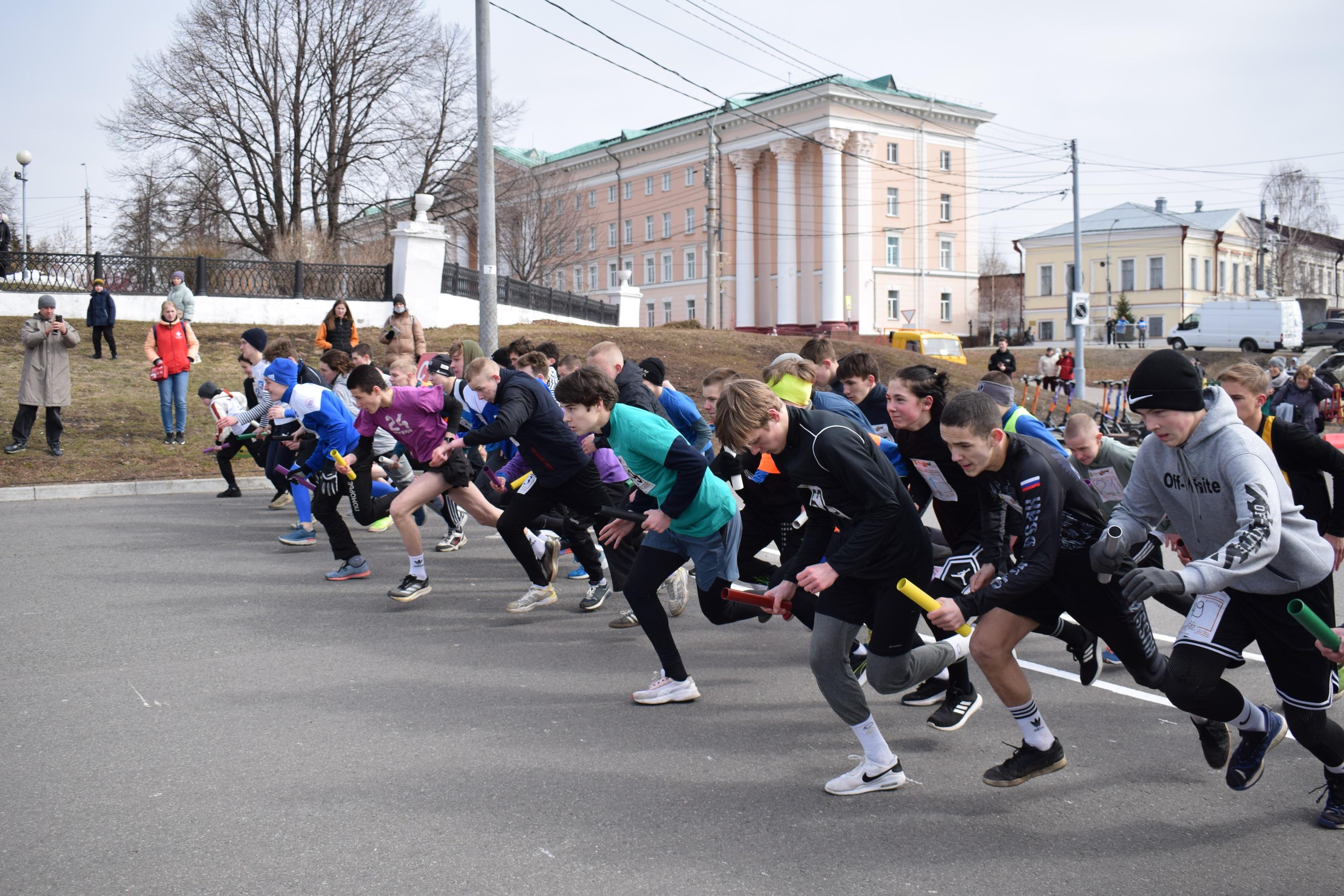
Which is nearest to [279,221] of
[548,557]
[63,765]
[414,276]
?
[414,276]

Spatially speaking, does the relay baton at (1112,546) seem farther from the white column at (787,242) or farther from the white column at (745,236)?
the white column at (745,236)

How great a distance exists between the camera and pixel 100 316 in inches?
769

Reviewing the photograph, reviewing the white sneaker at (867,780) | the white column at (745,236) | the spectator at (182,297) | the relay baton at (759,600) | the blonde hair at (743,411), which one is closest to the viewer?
the white sneaker at (867,780)

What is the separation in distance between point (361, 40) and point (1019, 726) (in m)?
43.4

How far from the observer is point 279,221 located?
4138 cm

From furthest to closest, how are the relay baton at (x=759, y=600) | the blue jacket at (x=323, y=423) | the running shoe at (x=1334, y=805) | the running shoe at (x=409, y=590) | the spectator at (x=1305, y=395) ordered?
the spectator at (x=1305, y=395) < the blue jacket at (x=323, y=423) < the running shoe at (x=409, y=590) < the relay baton at (x=759, y=600) < the running shoe at (x=1334, y=805)

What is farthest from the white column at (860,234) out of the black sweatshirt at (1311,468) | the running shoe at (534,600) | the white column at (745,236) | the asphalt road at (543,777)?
the black sweatshirt at (1311,468)

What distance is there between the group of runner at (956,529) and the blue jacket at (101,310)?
49.7 ft

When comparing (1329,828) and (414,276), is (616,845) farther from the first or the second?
(414,276)

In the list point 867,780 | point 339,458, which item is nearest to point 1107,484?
point 867,780

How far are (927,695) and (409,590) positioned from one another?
395 cm

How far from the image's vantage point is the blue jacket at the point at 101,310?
19.3 m

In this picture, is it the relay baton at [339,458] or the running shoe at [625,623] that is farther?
the relay baton at [339,458]

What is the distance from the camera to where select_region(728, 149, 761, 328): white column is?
6975 centimetres
